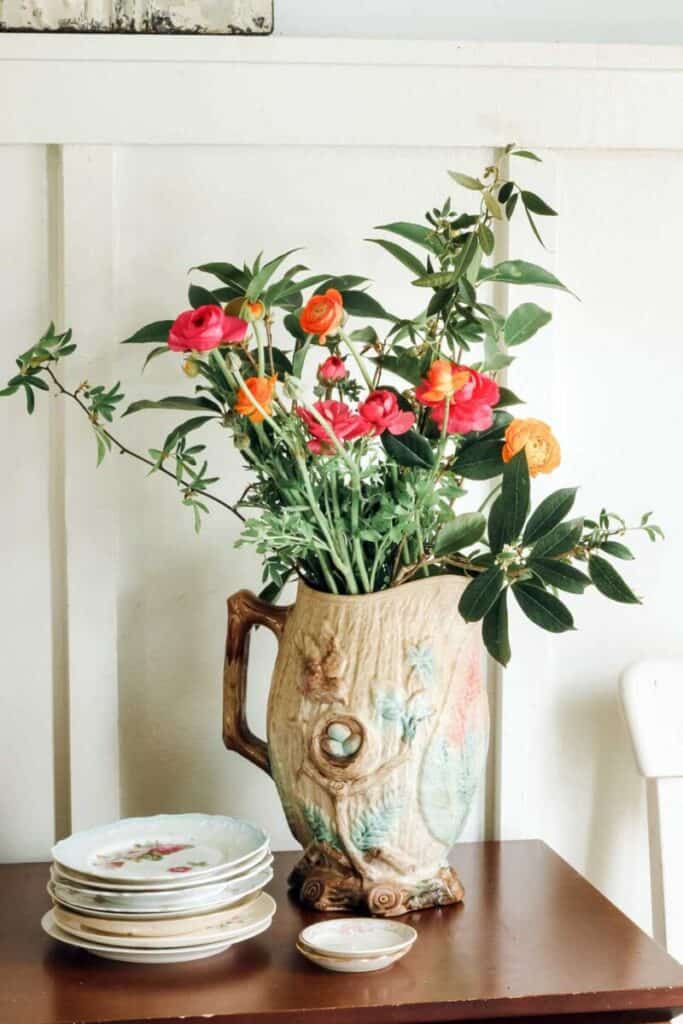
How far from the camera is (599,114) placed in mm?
1351

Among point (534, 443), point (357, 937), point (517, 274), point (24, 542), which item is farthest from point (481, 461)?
point (24, 542)

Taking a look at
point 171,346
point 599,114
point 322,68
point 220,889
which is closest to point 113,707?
point 220,889

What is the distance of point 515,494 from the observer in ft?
3.30

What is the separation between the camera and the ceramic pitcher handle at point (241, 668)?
1176 millimetres

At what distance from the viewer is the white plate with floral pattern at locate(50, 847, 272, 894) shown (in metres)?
1.01

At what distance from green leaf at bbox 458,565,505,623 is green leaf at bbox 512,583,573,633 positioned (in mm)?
27

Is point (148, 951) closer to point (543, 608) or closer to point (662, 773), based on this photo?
point (543, 608)

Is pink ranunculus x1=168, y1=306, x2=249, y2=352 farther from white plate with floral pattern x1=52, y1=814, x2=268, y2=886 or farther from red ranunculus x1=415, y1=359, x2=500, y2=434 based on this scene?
white plate with floral pattern x1=52, y1=814, x2=268, y2=886

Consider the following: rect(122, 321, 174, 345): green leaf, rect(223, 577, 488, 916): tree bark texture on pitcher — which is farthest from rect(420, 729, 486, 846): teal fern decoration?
rect(122, 321, 174, 345): green leaf

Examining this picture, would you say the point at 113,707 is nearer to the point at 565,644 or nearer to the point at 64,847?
the point at 64,847

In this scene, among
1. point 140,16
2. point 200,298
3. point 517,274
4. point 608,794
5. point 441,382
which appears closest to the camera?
point 441,382

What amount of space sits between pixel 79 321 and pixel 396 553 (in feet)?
1.51

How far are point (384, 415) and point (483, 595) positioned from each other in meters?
0.17

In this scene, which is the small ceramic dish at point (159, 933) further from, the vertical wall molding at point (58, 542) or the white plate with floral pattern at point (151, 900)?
the vertical wall molding at point (58, 542)
